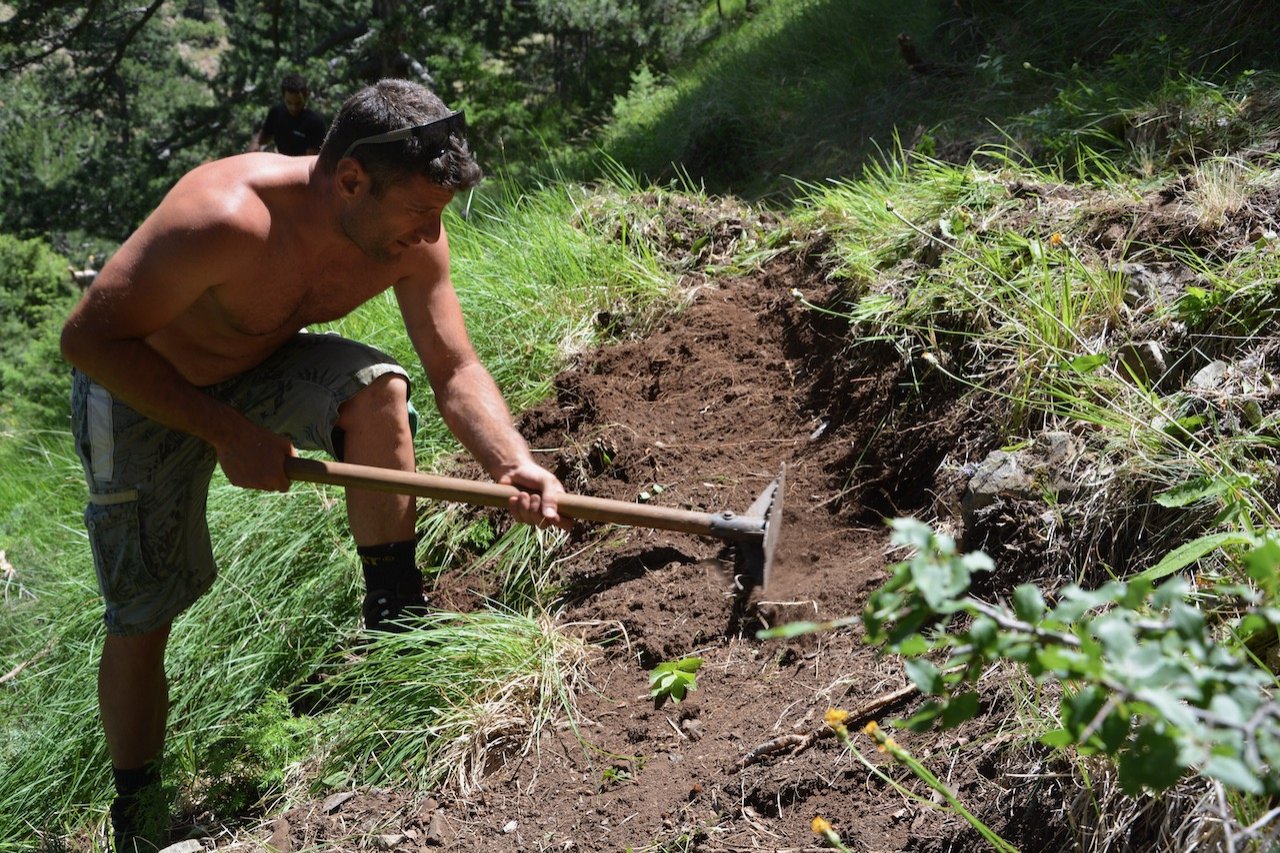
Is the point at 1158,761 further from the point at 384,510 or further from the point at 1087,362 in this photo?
the point at 384,510

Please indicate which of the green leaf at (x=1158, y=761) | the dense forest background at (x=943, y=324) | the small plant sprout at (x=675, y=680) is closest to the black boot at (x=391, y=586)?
the dense forest background at (x=943, y=324)

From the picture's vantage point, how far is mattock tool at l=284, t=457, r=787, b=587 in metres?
3.07

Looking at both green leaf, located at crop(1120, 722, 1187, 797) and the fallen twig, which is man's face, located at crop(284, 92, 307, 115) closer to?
the fallen twig

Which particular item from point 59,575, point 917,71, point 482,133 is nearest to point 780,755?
point 59,575

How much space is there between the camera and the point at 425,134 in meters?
3.11

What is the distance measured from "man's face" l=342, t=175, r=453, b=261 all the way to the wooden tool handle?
25.7 inches

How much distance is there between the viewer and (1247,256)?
10.5ft

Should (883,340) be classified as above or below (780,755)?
above

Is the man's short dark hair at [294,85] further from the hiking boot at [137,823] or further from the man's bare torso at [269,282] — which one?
the hiking boot at [137,823]

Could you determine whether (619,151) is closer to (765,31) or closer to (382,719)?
(765,31)

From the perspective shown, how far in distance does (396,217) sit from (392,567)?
1.15 m

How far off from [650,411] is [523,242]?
154 centimetres

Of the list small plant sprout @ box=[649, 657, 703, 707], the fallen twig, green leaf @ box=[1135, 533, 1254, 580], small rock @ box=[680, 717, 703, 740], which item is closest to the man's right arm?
small plant sprout @ box=[649, 657, 703, 707]

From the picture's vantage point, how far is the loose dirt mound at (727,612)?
2.69m
